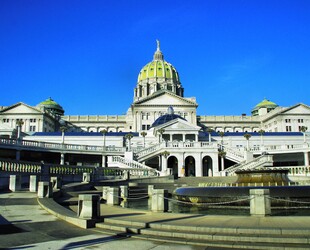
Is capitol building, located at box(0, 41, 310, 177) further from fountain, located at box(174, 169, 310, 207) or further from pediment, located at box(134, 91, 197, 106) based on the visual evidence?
fountain, located at box(174, 169, 310, 207)

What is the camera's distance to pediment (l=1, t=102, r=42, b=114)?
416ft

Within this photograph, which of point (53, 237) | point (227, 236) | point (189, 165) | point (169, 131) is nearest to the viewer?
point (227, 236)

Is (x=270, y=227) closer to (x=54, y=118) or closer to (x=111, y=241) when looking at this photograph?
(x=111, y=241)

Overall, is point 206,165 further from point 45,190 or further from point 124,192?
point 45,190

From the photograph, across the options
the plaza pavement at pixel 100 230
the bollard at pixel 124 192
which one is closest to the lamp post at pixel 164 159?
the bollard at pixel 124 192

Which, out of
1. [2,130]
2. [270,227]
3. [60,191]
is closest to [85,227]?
[270,227]

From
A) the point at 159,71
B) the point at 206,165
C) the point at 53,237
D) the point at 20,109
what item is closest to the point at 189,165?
the point at 206,165

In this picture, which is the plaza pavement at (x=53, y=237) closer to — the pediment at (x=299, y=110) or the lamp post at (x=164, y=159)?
the lamp post at (x=164, y=159)

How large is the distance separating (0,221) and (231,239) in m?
9.79

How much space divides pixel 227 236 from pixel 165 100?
115910 mm

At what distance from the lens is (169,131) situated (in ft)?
297

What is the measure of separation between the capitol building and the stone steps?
42496 mm

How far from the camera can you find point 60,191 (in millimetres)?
25156

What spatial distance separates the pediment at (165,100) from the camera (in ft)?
414
